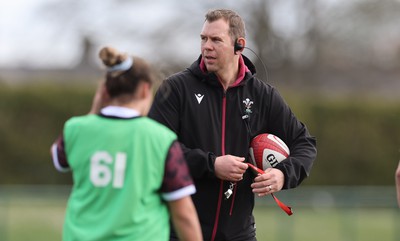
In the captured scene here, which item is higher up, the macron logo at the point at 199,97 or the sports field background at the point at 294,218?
the macron logo at the point at 199,97

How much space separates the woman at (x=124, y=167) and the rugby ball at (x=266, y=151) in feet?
5.37

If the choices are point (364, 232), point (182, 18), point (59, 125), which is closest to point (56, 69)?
point (182, 18)

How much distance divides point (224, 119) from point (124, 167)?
1867mm

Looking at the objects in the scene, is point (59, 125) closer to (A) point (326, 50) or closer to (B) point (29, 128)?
(B) point (29, 128)

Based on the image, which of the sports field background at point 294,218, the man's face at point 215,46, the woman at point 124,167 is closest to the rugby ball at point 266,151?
the man's face at point 215,46

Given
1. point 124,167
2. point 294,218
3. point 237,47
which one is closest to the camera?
point 124,167

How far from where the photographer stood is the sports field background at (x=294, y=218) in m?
17.6

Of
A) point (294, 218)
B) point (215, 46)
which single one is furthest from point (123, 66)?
point (294, 218)

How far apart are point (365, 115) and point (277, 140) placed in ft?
70.0

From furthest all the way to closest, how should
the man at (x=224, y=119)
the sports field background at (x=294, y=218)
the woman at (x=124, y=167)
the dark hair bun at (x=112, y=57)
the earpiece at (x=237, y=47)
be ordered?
the sports field background at (x=294, y=218)
the earpiece at (x=237, y=47)
the man at (x=224, y=119)
the dark hair bun at (x=112, y=57)
the woman at (x=124, y=167)

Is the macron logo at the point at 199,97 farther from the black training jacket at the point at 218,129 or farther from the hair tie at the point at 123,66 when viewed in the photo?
the hair tie at the point at 123,66

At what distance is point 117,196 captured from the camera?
4.65 metres

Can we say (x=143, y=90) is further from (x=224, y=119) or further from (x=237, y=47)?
(x=237, y=47)

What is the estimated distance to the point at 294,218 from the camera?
18.4 metres
